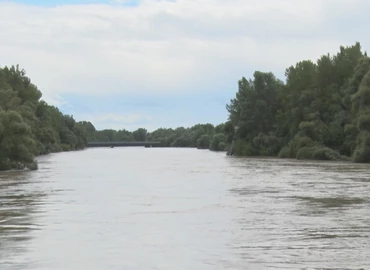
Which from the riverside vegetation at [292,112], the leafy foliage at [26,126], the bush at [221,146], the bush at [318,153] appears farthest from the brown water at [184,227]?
the bush at [221,146]

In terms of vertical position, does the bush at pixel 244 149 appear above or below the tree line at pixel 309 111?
below

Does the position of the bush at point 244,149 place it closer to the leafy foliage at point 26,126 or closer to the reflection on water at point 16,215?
the leafy foliage at point 26,126

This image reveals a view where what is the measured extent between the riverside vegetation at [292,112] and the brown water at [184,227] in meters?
28.8

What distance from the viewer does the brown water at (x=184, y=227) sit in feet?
52.5

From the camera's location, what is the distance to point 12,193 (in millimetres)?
35906

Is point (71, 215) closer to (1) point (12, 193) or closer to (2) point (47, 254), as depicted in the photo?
(2) point (47, 254)

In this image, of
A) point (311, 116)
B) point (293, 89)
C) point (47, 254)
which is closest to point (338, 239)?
point (47, 254)

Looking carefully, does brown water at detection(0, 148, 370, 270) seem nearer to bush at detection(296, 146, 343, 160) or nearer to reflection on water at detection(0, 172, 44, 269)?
reflection on water at detection(0, 172, 44, 269)

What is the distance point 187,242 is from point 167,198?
1452 cm

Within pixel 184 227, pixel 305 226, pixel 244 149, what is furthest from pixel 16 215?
pixel 244 149

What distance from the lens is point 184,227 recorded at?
73.0 feet

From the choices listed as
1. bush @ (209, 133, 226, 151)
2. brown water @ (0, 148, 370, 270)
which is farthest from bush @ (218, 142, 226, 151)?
brown water @ (0, 148, 370, 270)

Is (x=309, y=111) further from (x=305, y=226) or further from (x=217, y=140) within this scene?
(x=305, y=226)

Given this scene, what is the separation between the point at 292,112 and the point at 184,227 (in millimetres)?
80807
